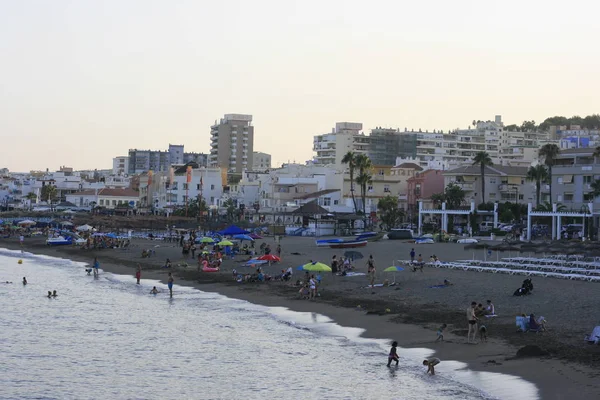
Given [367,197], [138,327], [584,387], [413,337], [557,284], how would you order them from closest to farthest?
[584,387] < [413,337] < [138,327] < [557,284] < [367,197]

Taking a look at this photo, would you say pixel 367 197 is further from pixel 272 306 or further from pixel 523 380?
pixel 523 380

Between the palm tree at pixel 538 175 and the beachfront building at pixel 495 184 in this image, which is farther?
the beachfront building at pixel 495 184

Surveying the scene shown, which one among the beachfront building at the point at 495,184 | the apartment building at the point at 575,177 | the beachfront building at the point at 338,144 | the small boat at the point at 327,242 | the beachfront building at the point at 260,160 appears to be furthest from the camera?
the beachfront building at the point at 260,160

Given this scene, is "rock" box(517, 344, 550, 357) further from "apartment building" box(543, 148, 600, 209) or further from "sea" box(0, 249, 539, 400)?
"apartment building" box(543, 148, 600, 209)

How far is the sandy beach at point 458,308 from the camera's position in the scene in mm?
22188

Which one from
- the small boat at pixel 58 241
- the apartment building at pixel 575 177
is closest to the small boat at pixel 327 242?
the apartment building at pixel 575 177

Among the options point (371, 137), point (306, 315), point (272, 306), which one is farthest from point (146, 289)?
point (371, 137)

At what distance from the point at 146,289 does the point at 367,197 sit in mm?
60745

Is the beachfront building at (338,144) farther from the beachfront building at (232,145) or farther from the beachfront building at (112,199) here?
the beachfront building at (112,199)

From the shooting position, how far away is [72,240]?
83.2 m

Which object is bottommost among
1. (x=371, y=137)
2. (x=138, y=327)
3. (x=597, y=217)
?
(x=138, y=327)

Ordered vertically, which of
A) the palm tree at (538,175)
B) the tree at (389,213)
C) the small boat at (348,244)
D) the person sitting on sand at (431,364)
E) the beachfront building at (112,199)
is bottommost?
the person sitting on sand at (431,364)

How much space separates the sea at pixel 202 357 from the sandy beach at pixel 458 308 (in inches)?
33.3

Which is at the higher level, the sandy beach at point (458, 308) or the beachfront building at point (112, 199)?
the beachfront building at point (112, 199)
